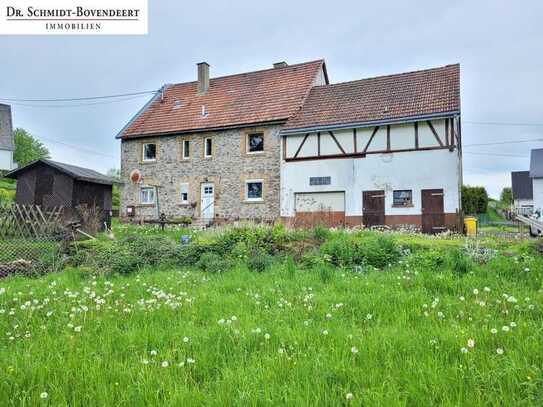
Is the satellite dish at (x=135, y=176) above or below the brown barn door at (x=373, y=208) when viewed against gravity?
above

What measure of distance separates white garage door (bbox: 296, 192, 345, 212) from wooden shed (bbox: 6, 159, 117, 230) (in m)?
10.00

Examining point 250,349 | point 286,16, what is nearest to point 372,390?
point 250,349

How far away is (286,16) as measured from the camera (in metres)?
14.0

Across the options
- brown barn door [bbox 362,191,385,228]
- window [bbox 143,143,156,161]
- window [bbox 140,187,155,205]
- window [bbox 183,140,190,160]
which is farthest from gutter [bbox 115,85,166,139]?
brown barn door [bbox 362,191,385,228]

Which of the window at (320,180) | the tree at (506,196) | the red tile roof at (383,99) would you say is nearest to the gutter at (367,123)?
the red tile roof at (383,99)

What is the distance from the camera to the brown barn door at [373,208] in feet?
61.1

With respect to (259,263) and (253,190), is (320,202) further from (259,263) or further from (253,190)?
(259,263)

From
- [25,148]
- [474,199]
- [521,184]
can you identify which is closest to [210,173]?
[474,199]

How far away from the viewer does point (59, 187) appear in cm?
1602

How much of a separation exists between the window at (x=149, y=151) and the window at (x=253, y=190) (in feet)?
25.3

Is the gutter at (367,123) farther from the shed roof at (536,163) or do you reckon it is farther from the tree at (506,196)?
the tree at (506,196)

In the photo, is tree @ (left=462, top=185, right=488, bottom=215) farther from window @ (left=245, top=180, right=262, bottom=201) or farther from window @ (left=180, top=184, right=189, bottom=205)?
window @ (left=180, top=184, right=189, bottom=205)

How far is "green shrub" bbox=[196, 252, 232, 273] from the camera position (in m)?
7.58

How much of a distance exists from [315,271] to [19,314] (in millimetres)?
4398
